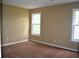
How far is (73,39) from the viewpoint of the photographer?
3680 millimetres

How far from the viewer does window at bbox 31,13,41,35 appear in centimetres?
503

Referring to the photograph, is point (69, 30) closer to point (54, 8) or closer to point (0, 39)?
point (54, 8)

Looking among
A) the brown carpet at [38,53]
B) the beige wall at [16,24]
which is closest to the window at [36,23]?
the beige wall at [16,24]

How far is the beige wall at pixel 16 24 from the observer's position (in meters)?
4.34

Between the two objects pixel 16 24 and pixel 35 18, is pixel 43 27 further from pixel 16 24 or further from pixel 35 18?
pixel 16 24

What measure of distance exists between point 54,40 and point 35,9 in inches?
82.5

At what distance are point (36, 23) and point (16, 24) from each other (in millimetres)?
1135

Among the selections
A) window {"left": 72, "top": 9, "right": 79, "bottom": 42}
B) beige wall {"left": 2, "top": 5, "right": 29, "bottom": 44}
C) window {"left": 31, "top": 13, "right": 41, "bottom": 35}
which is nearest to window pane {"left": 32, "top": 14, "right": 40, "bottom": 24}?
window {"left": 31, "top": 13, "right": 41, "bottom": 35}

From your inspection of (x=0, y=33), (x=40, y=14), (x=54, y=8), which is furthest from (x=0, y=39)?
(x=40, y=14)

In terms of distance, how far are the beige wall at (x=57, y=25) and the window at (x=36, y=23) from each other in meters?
0.25

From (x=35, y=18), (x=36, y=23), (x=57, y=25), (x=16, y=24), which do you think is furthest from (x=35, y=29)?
(x=57, y=25)

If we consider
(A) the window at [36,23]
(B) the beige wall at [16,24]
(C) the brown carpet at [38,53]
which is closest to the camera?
(C) the brown carpet at [38,53]

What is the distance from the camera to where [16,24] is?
15.4ft

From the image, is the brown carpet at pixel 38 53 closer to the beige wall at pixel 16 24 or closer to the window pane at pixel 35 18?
the beige wall at pixel 16 24
